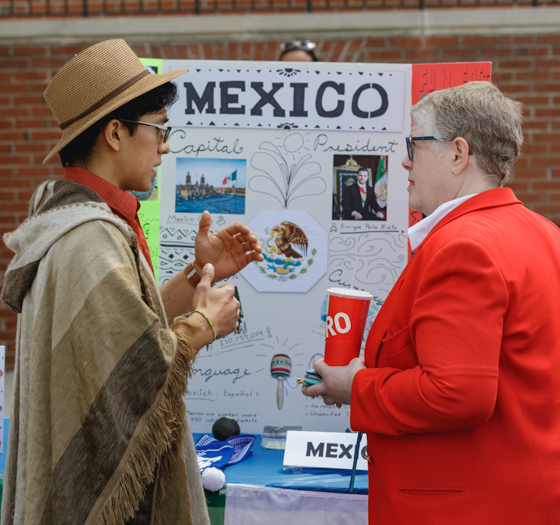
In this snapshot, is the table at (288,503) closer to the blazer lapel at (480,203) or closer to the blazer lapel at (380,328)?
the blazer lapel at (380,328)

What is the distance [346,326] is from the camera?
1.55m

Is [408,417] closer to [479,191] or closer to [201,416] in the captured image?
[479,191]

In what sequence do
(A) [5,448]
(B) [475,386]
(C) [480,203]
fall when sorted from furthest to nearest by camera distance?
(A) [5,448] < (C) [480,203] < (B) [475,386]

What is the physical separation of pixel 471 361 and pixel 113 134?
104 centimetres

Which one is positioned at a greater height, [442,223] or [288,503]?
A: [442,223]

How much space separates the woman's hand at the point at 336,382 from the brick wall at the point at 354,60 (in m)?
4.08

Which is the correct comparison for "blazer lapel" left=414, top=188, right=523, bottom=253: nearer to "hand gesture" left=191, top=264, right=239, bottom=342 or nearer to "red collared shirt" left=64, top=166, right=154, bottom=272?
"hand gesture" left=191, top=264, right=239, bottom=342

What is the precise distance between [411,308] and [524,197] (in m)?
4.19

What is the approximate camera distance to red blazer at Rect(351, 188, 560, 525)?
1.20 meters

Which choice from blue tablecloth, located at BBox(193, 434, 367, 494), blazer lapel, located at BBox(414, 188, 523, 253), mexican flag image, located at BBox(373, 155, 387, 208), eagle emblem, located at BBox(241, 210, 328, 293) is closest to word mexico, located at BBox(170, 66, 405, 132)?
mexican flag image, located at BBox(373, 155, 387, 208)

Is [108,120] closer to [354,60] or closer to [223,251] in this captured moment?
[223,251]

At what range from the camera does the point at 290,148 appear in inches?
96.2

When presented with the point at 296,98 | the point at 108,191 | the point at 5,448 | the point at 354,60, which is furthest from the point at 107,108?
the point at 354,60

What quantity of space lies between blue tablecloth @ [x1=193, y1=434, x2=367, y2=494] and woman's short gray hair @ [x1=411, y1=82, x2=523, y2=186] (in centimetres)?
110
